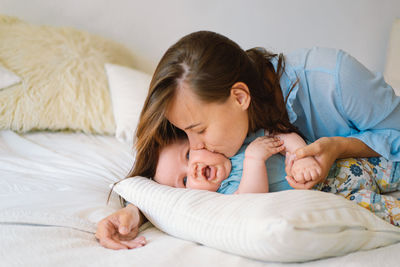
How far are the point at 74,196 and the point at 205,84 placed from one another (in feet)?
1.45

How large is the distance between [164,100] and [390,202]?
0.61 m

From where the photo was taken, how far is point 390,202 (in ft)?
2.90

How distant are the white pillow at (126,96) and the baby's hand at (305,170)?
856mm

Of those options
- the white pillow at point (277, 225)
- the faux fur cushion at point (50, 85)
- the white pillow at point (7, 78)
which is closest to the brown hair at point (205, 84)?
the white pillow at point (277, 225)

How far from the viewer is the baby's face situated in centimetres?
97

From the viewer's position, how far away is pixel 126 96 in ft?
5.40

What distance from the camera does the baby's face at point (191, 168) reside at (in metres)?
0.97

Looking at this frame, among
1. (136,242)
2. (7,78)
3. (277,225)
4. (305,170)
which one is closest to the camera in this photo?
(277,225)

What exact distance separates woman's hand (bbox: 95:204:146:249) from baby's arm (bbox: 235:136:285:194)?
265mm

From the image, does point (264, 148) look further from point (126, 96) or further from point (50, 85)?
point (50, 85)

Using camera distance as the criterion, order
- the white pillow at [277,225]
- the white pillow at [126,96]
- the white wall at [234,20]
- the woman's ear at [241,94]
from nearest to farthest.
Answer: the white pillow at [277,225], the woman's ear at [241,94], the white pillow at [126,96], the white wall at [234,20]

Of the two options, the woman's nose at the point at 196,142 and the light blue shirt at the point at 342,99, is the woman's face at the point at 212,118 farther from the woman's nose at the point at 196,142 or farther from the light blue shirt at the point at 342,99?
the light blue shirt at the point at 342,99

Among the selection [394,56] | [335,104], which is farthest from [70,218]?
[394,56]

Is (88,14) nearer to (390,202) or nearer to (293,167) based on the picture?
(293,167)
